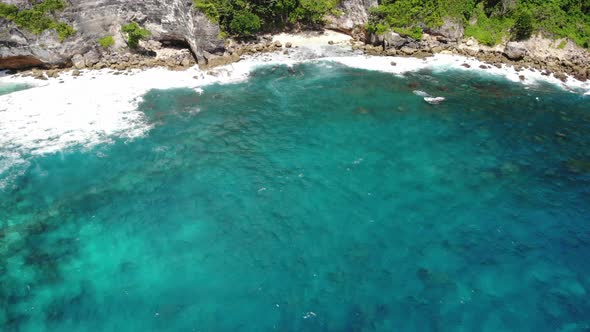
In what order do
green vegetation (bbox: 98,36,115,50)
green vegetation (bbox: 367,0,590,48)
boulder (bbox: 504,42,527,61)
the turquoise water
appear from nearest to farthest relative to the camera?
the turquoise water → green vegetation (bbox: 98,36,115,50) → boulder (bbox: 504,42,527,61) → green vegetation (bbox: 367,0,590,48)

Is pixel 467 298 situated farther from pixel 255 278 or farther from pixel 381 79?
pixel 381 79

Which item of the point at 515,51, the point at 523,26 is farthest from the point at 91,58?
the point at 523,26

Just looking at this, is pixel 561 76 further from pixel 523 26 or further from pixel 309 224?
pixel 309 224

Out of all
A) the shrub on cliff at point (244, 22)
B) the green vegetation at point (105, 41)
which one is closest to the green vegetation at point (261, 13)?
the shrub on cliff at point (244, 22)

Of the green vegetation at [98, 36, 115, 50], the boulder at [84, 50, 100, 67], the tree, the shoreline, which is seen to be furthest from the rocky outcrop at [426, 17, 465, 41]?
the boulder at [84, 50, 100, 67]

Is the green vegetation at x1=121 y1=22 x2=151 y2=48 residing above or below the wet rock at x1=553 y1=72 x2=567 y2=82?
above

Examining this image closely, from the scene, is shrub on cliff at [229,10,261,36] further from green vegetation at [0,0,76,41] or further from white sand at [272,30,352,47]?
green vegetation at [0,0,76,41]

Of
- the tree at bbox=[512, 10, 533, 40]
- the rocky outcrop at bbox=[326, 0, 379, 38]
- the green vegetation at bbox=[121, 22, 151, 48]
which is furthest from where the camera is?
the rocky outcrop at bbox=[326, 0, 379, 38]

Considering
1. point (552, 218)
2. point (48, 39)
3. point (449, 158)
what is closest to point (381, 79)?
point (449, 158)
